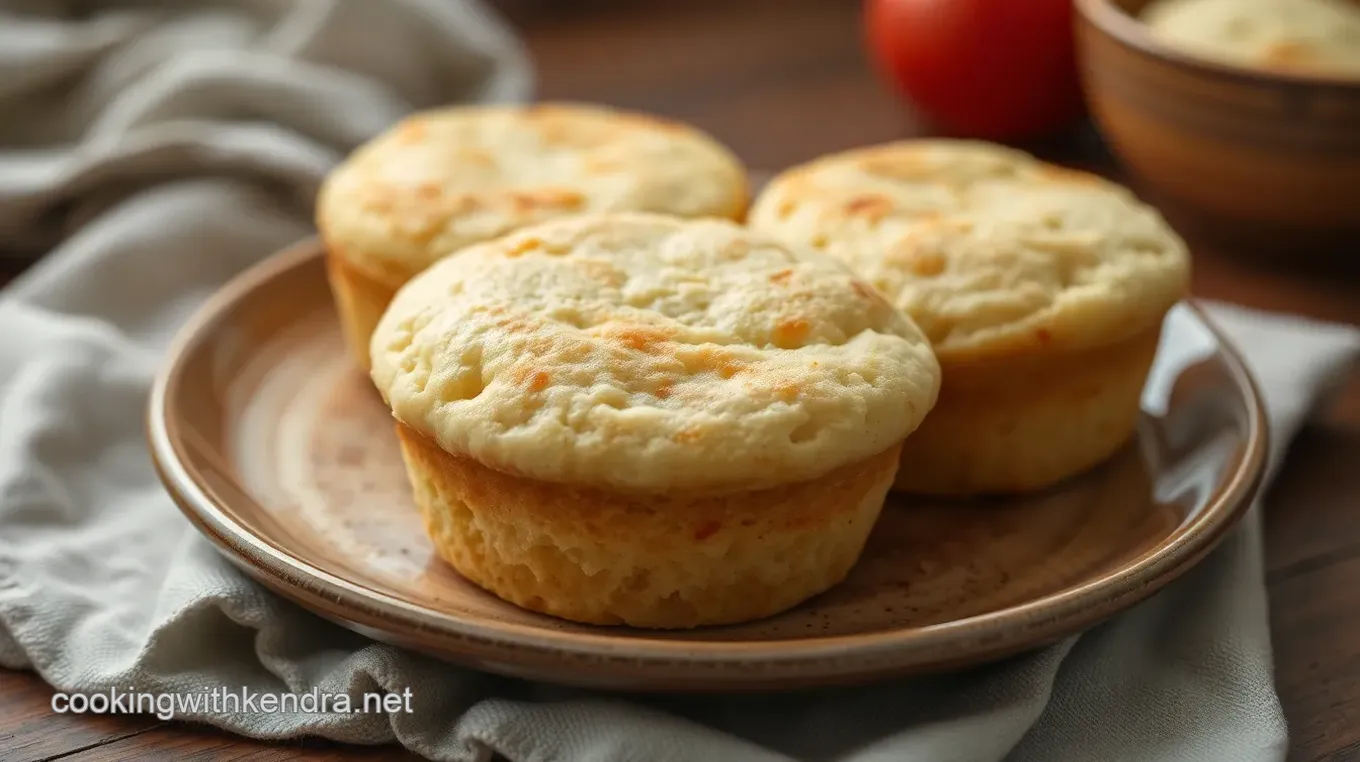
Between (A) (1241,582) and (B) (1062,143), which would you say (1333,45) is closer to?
(B) (1062,143)

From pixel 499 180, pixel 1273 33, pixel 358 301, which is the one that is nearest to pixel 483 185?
pixel 499 180

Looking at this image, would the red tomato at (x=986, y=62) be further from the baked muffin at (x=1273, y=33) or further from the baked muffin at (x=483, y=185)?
the baked muffin at (x=483, y=185)

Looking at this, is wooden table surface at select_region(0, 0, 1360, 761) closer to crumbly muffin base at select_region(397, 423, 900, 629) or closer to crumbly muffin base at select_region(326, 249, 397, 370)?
crumbly muffin base at select_region(397, 423, 900, 629)

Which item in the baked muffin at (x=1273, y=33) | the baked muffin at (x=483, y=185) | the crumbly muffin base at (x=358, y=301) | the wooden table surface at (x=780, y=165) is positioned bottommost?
the wooden table surface at (x=780, y=165)

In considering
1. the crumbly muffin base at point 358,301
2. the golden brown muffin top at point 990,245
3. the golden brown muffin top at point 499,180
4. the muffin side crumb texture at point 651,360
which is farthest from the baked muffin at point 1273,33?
the crumbly muffin base at point 358,301

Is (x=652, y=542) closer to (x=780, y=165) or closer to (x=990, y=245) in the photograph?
(x=990, y=245)

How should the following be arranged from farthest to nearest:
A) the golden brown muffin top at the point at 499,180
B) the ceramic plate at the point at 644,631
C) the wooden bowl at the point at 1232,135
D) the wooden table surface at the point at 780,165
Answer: the wooden bowl at the point at 1232,135, the golden brown muffin top at the point at 499,180, the wooden table surface at the point at 780,165, the ceramic plate at the point at 644,631

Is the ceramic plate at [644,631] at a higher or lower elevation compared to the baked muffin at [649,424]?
lower
